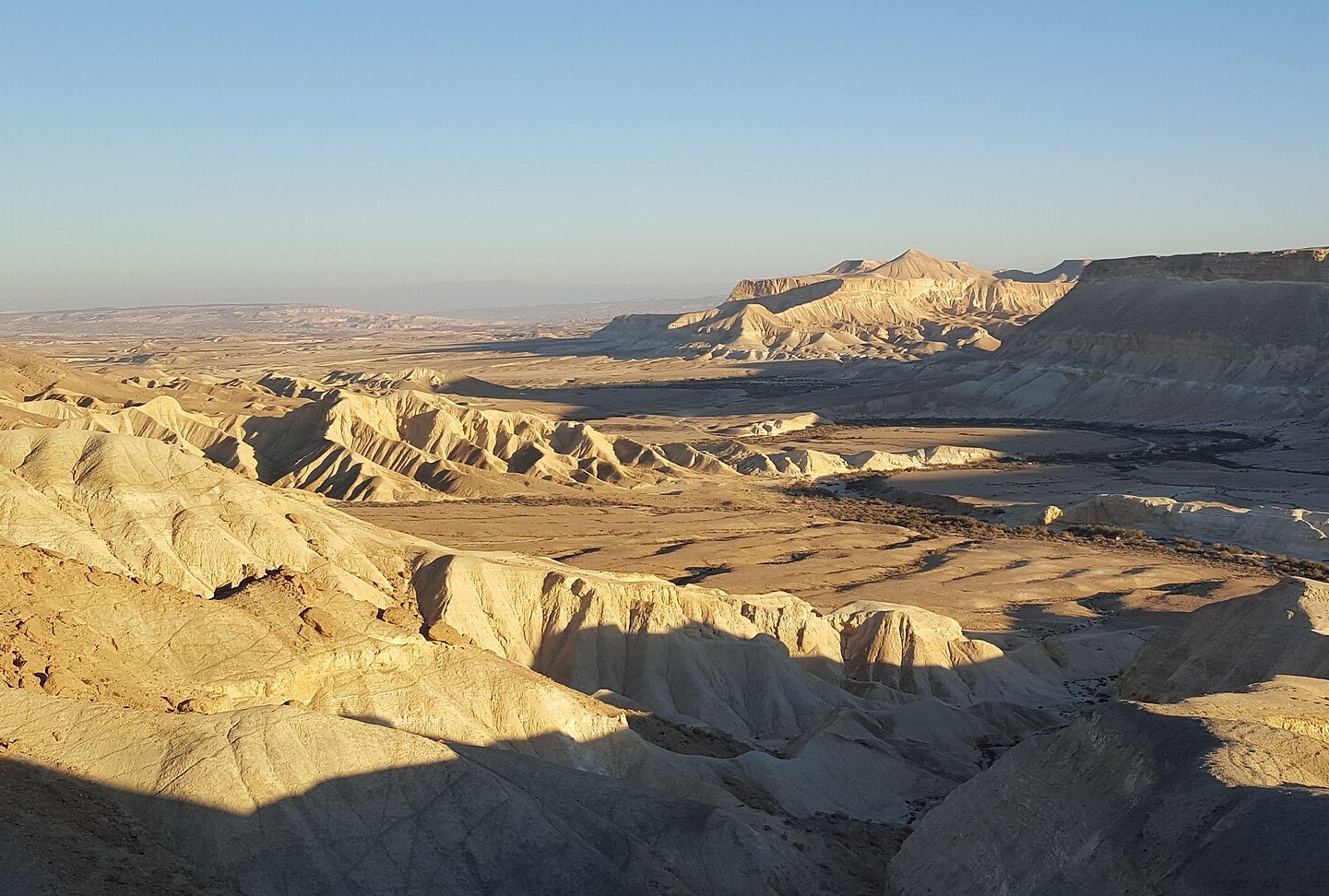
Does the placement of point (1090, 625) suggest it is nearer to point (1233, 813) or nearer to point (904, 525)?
point (904, 525)

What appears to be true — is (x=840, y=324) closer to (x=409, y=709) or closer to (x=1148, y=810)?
(x=409, y=709)

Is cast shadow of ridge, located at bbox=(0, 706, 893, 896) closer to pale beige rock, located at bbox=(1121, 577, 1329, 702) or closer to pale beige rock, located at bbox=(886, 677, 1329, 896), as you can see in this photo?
pale beige rock, located at bbox=(886, 677, 1329, 896)

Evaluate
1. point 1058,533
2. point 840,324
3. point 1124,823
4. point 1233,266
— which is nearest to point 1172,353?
point 1233,266

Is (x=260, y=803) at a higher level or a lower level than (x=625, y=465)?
higher

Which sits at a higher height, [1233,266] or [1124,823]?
[1233,266]

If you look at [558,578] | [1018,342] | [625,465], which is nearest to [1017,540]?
[625,465]

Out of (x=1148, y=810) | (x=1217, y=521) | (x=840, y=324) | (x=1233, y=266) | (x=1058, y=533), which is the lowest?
(x=1058, y=533)

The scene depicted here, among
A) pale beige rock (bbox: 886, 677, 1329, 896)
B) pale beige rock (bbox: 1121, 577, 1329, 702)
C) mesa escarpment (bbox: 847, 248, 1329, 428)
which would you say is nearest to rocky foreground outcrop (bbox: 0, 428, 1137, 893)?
pale beige rock (bbox: 886, 677, 1329, 896)
